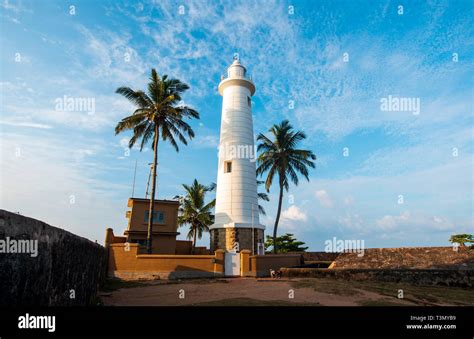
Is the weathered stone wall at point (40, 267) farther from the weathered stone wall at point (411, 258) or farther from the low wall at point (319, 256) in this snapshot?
the low wall at point (319, 256)

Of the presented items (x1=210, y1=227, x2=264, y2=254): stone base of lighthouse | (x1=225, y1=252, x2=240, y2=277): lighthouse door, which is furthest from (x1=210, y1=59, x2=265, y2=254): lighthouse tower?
(x1=225, y1=252, x2=240, y2=277): lighthouse door

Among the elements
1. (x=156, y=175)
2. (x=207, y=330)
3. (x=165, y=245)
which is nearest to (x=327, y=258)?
(x=165, y=245)

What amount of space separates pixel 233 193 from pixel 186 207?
57.2ft

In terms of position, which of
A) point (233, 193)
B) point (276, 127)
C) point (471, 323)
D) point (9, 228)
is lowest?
point (471, 323)

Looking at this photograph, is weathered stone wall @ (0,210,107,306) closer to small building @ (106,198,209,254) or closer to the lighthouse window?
the lighthouse window

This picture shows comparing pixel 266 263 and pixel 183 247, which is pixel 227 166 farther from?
pixel 183 247

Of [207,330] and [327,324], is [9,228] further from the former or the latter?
[327,324]

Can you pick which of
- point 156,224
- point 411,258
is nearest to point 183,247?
point 156,224

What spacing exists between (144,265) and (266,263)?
8459 millimetres

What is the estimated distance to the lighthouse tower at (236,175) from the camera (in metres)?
22.5

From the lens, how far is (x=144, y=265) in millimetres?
18578

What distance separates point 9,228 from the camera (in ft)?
9.92

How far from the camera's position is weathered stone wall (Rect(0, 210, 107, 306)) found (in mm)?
3049

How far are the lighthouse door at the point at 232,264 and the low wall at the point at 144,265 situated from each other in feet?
5.64
